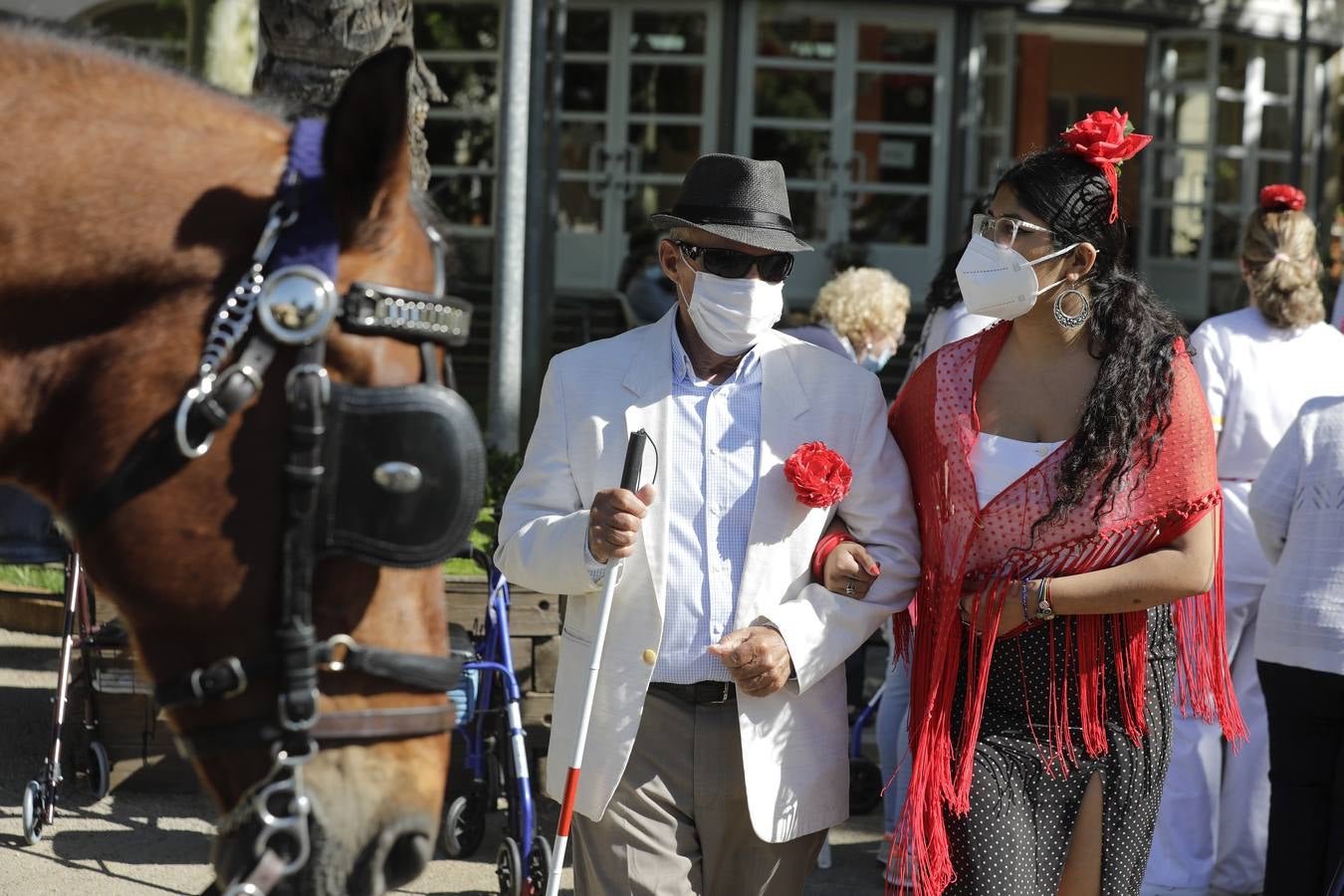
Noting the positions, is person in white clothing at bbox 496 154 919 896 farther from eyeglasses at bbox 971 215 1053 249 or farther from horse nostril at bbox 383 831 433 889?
horse nostril at bbox 383 831 433 889

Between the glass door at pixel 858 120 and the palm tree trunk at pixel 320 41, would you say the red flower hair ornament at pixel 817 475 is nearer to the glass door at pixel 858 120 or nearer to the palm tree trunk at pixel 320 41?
the palm tree trunk at pixel 320 41

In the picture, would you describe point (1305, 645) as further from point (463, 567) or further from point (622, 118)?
point (622, 118)

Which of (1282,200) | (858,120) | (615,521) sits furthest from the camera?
(858,120)

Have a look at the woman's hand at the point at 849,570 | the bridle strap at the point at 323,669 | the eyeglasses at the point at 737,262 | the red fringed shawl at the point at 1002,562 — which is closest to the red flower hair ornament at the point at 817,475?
the woman's hand at the point at 849,570

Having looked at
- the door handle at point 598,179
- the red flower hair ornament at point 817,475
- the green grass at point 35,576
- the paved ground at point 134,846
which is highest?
the door handle at point 598,179

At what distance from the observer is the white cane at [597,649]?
2.92 metres

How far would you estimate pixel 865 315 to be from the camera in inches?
250

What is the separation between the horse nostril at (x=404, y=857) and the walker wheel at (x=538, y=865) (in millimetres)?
3114

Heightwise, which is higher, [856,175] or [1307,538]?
[856,175]

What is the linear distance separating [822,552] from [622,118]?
14205 millimetres

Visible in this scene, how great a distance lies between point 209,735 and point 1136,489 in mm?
2092

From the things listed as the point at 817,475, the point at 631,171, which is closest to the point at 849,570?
the point at 817,475

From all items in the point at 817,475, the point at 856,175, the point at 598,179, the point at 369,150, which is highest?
the point at 856,175

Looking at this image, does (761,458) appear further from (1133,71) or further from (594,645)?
(1133,71)
